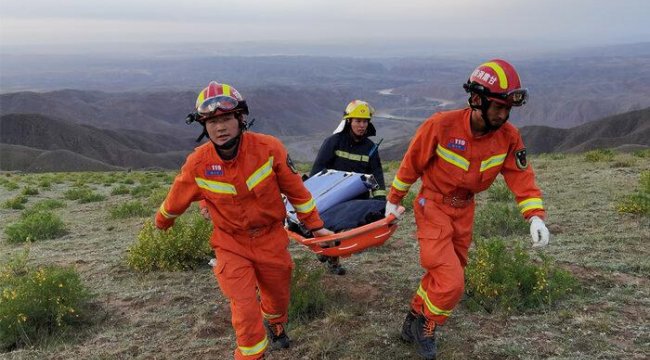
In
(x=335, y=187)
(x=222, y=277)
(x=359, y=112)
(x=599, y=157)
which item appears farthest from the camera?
(x=599, y=157)

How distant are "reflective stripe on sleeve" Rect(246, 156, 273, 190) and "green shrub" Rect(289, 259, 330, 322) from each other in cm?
174

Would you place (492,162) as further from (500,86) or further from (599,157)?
(599,157)

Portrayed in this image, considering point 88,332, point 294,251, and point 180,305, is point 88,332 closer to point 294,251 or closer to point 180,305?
point 180,305

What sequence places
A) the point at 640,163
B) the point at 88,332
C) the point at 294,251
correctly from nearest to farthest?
the point at 88,332, the point at 294,251, the point at 640,163

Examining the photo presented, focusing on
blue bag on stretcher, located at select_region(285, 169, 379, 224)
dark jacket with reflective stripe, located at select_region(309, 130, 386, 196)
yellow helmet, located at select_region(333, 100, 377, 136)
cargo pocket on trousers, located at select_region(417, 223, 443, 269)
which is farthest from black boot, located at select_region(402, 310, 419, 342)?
yellow helmet, located at select_region(333, 100, 377, 136)

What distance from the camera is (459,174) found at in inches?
170

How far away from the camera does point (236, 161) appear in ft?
13.6

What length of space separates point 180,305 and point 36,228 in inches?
215

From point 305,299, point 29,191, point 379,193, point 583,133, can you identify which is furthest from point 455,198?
point 583,133

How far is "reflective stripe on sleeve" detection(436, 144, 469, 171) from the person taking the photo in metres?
4.30

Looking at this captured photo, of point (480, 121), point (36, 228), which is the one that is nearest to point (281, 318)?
point (480, 121)

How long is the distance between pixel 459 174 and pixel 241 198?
185 cm

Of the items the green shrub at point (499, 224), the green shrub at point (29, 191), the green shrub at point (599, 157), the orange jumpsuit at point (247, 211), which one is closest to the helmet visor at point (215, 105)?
the orange jumpsuit at point (247, 211)

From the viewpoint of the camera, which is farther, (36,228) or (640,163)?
(640,163)
